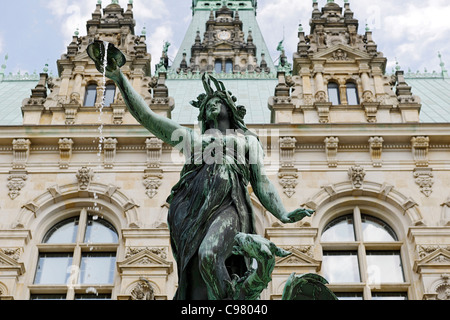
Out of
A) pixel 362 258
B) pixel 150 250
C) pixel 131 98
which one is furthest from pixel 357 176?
pixel 131 98

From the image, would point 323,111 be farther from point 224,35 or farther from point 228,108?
point 224,35

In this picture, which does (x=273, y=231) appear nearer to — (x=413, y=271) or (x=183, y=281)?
(x=413, y=271)

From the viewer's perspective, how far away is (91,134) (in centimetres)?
1698

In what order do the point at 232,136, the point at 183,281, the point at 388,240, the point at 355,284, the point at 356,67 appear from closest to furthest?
the point at 183,281 < the point at 232,136 < the point at 355,284 < the point at 388,240 < the point at 356,67

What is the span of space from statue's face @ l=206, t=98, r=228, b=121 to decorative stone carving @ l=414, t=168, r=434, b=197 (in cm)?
1069

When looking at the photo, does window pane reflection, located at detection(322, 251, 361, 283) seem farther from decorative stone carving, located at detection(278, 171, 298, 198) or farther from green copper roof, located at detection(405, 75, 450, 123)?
green copper roof, located at detection(405, 75, 450, 123)

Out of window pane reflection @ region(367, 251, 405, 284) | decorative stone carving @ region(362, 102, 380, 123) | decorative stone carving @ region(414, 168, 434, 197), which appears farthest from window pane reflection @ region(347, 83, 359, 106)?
window pane reflection @ region(367, 251, 405, 284)

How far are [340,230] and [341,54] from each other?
549 centimetres

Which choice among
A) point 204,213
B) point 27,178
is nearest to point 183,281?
point 204,213

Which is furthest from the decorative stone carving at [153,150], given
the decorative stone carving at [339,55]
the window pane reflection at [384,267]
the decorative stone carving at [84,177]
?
the decorative stone carving at [339,55]

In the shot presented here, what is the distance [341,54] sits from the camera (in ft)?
63.0

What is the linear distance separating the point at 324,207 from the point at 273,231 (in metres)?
1.54

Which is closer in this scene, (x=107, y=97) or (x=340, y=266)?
(x=340, y=266)

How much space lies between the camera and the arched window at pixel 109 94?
18484 millimetres
